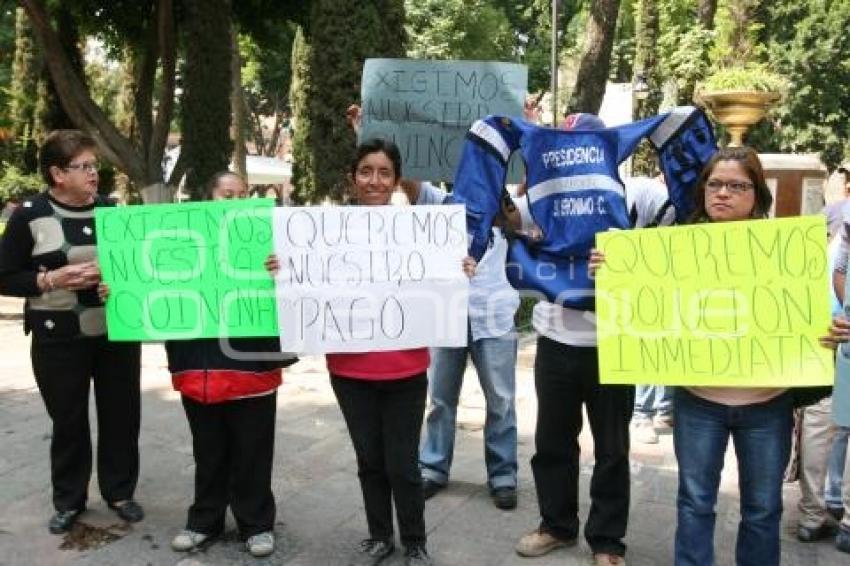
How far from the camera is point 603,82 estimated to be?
12250 millimetres

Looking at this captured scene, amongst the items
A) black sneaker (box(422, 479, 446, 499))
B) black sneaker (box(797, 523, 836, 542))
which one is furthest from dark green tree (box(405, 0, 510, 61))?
black sneaker (box(797, 523, 836, 542))

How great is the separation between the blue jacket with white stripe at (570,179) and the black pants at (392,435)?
2.17 feet

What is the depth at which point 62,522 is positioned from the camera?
3695 mm

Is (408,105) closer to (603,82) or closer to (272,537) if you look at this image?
(272,537)

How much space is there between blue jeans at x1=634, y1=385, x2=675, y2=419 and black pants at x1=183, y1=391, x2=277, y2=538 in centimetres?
282

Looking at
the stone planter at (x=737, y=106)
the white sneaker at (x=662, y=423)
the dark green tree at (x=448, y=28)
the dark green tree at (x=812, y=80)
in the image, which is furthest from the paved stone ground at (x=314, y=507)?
the dark green tree at (x=812, y=80)

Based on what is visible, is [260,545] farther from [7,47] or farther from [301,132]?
[7,47]

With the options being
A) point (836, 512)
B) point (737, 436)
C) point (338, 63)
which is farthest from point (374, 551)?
point (338, 63)

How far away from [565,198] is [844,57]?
30.1m

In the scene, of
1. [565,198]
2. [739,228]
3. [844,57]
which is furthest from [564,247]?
[844,57]

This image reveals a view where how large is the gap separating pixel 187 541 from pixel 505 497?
152cm

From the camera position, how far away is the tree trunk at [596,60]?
12117 millimetres

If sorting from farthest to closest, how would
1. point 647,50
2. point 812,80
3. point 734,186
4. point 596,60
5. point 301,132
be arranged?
point 812,80
point 647,50
point 301,132
point 596,60
point 734,186

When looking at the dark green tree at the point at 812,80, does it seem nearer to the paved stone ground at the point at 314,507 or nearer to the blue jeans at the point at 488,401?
the paved stone ground at the point at 314,507
